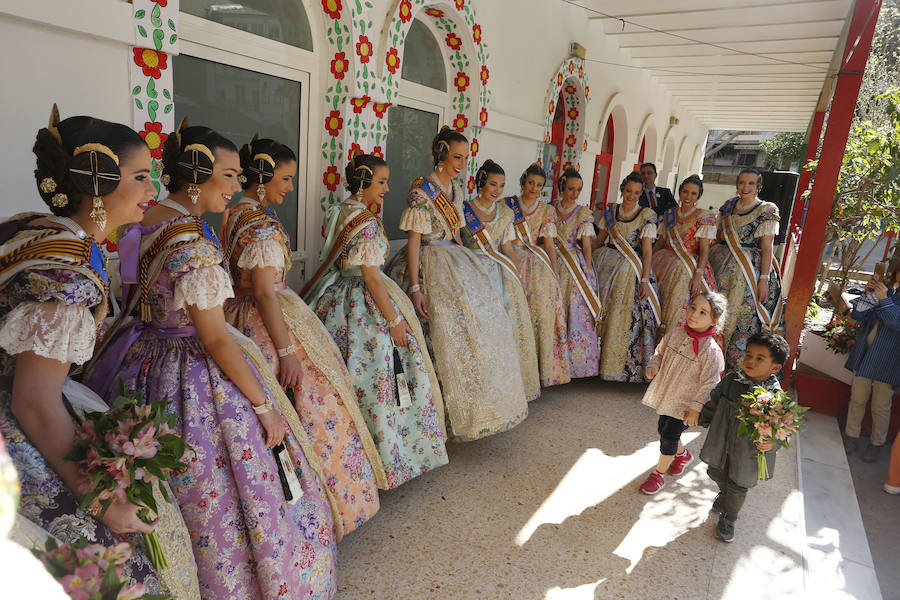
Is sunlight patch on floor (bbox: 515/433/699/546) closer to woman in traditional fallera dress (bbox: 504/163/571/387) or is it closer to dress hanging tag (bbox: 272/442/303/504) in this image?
woman in traditional fallera dress (bbox: 504/163/571/387)

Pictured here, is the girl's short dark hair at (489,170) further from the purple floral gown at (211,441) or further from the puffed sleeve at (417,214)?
the purple floral gown at (211,441)

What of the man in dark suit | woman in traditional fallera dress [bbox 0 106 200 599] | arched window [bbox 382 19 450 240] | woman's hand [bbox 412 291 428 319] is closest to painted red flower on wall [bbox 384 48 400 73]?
arched window [bbox 382 19 450 240]

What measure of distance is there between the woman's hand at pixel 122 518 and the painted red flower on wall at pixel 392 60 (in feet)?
8.15

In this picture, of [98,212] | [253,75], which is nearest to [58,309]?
[98,212]

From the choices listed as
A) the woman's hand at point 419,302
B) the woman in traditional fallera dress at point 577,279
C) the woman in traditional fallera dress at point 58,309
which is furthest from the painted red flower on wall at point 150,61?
the woman in traditional fallera dress at point 577,279

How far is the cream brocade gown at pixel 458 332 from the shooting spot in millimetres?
2865

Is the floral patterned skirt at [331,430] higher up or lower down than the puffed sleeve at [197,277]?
lower down

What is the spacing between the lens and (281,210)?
2828 mm

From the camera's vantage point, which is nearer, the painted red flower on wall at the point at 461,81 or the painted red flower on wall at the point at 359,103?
the painted red flower on wall at the point at 359,103

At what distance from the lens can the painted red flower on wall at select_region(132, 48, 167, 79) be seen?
1849mm

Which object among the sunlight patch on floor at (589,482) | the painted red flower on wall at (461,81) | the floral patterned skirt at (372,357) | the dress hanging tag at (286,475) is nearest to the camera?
the dress hanging tag at (286,475)

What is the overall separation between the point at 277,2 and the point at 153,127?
102 centimetres

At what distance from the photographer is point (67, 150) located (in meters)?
1.17

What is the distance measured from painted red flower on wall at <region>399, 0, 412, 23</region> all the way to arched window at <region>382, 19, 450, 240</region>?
0.35 meters
